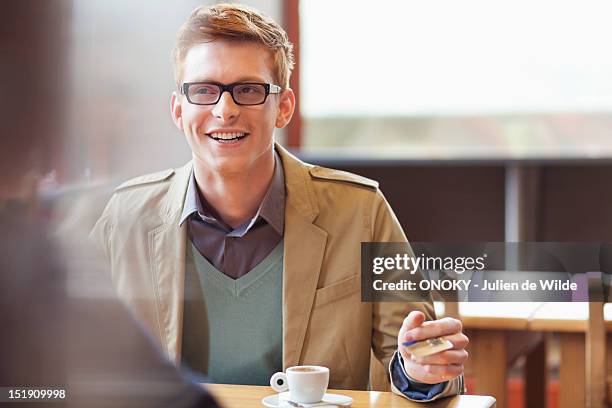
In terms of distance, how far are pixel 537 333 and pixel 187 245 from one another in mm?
517

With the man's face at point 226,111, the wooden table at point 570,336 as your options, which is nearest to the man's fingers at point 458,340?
the wooden table at point 570,336

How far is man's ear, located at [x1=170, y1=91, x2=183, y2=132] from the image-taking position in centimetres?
149

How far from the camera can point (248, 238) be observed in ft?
5.01

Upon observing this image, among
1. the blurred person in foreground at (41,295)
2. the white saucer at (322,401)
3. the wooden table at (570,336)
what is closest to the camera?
the blurred person in foreground at (41,295)

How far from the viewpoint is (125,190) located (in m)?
1.50

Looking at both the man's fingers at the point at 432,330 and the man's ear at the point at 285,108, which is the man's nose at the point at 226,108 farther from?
the man's fingers at the point at 432,330

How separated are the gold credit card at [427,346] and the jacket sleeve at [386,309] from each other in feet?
0.26

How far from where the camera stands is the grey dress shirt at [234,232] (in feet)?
4.99

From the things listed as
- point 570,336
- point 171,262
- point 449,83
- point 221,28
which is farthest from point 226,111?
point 570,336

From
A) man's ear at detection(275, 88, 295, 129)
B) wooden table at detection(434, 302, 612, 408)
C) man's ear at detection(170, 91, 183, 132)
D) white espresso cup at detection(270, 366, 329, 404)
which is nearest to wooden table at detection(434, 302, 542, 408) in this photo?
wooden table at detection(434, 302, 612, 408)

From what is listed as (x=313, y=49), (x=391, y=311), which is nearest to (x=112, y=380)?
(x=391, y=311)

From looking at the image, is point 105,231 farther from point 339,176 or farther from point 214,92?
point 339,176

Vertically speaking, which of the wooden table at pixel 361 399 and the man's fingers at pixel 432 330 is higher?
the man's fingers at pixel 432 330

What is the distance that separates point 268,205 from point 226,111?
0.50 ft
